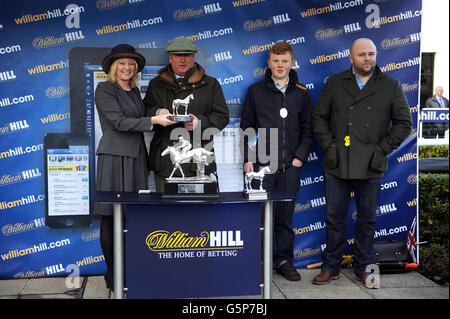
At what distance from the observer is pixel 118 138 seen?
3518mm

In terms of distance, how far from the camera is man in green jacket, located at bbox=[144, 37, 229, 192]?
3.66 metres

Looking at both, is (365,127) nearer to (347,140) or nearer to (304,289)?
(347,140)

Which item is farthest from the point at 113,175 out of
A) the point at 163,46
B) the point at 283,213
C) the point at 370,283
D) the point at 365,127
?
the point at 370,283

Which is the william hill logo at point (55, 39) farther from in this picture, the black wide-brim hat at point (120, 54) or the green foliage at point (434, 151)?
the green foliage at point (434, 151)

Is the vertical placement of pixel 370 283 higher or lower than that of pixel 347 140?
lower

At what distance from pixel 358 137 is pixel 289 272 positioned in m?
1.25

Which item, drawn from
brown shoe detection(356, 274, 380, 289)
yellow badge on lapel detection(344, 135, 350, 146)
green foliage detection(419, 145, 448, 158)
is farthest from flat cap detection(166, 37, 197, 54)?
green foliage detection(419, 145, 448, 158)

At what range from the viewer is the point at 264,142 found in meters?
4.07

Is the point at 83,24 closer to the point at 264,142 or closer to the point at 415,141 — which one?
the point at 264,142

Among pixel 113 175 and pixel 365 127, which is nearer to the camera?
pixel 113 175

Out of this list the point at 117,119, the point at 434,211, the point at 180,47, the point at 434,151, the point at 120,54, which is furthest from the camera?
the point at 434,151

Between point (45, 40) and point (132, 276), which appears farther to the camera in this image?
point (45, 40)
